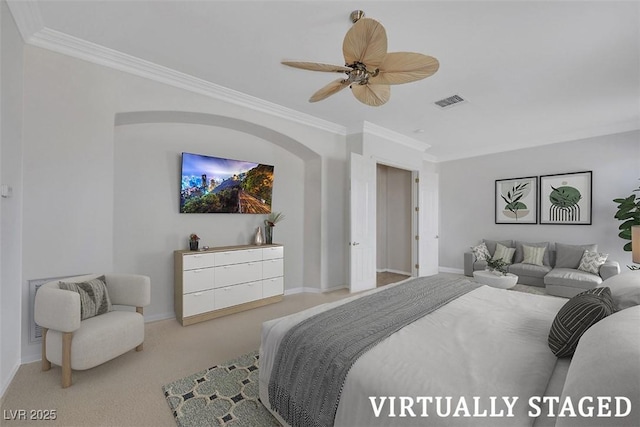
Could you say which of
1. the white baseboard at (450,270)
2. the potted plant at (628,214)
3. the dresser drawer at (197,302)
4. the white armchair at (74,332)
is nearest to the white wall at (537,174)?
the white baseboard at (450,270)

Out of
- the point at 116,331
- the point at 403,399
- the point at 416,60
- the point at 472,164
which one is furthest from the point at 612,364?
the point at 472,164

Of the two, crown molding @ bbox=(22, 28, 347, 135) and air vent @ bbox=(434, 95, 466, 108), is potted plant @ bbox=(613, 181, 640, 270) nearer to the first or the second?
air vent @ bbox=(434, 95, 466, 108)

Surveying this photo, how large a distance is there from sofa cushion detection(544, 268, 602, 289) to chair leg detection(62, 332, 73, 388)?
235 inches

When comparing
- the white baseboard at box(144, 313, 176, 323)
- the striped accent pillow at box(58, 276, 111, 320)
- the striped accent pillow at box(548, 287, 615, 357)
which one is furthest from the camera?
the white baseboard at box(144, 313, 176, 323)

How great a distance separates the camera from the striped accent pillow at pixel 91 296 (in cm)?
236

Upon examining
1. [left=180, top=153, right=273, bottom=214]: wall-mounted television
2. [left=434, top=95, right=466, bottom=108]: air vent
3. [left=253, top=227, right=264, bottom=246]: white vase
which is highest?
[left=434, top=95, right=466, bottom=108]: air vent

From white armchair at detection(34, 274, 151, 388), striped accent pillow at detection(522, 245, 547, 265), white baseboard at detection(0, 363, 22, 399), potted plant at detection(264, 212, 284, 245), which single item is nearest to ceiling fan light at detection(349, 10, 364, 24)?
potted plant at detection(264, 212, 284, 245)

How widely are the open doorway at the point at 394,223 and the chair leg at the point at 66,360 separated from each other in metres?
5.46

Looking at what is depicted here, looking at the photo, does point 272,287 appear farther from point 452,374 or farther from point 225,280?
point 452,374

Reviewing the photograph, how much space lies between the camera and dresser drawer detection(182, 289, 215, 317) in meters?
3.29

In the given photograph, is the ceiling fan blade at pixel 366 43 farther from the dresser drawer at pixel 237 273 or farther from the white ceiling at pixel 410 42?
the dresser drawer at pixel 237 273

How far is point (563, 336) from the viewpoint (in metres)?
1.39

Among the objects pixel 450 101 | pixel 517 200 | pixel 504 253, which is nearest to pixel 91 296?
pixel 450 101

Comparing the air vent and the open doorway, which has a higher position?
the air vent
